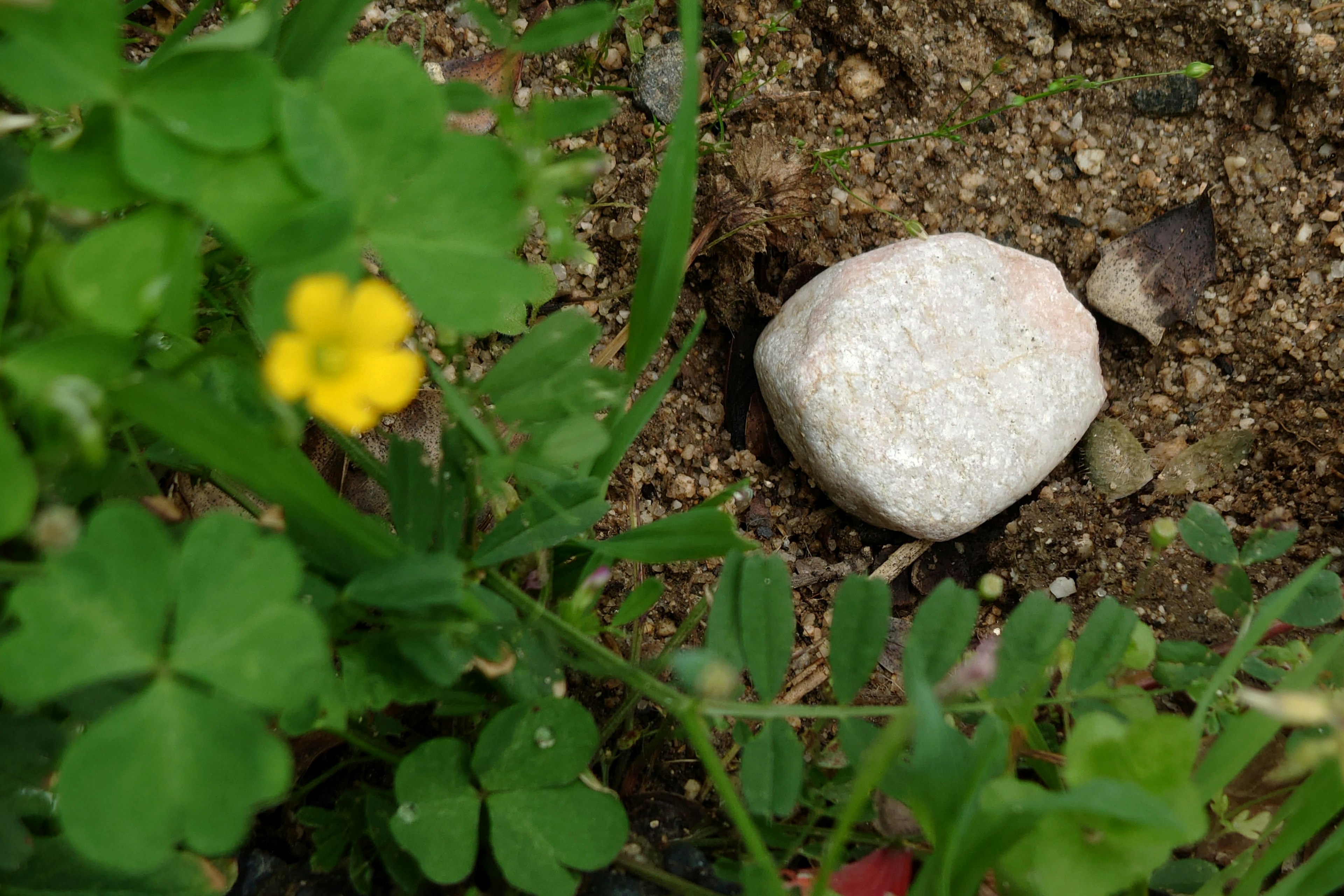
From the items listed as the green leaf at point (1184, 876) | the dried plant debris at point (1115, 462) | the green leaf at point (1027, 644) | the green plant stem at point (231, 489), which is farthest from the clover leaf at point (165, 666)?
the dried plant debris at point (1115, 462)

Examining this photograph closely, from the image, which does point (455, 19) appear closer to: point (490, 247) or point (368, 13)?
point (368, 13)

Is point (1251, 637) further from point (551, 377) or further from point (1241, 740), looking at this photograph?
point (551, 377)

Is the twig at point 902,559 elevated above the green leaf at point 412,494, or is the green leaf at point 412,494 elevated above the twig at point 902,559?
the green leaf at point 412,494

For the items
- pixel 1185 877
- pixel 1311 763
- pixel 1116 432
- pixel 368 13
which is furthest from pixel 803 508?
pixel 368 13

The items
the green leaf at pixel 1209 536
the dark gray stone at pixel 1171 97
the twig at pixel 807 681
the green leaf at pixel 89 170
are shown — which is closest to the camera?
the green leaf at pixel 89 170

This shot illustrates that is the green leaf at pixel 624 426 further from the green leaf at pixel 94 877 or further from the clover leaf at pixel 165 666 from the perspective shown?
the green leaf at pixel 94 877

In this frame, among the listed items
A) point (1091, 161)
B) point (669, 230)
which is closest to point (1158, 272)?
point (1091, 161)
